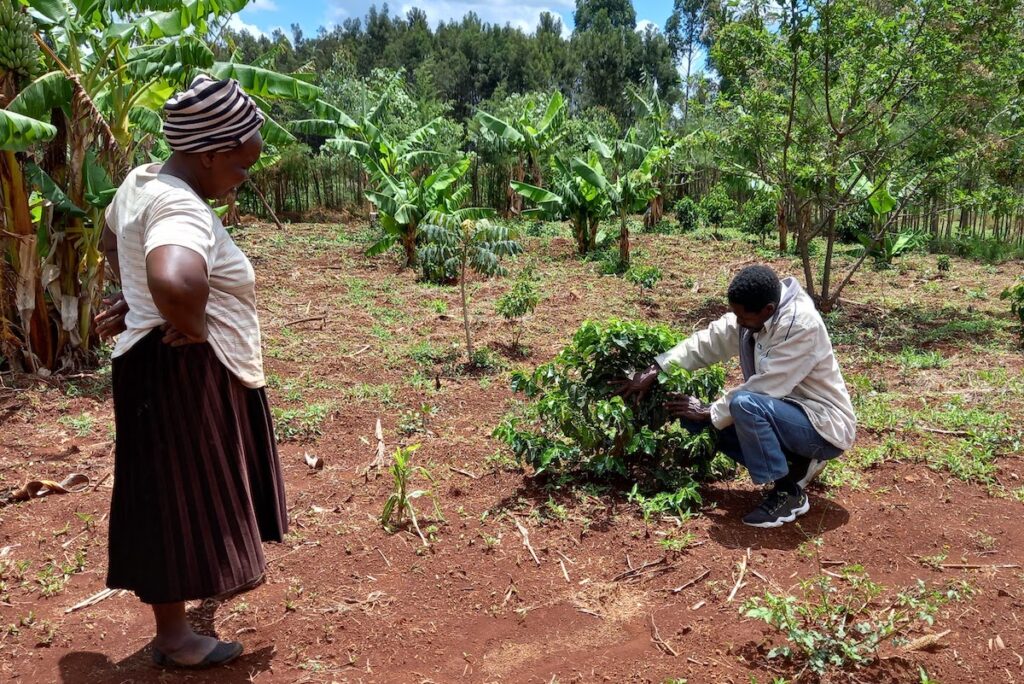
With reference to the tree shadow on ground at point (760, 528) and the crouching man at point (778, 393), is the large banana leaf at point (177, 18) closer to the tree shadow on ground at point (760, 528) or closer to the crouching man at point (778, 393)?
the crouching man at point (778, 393)

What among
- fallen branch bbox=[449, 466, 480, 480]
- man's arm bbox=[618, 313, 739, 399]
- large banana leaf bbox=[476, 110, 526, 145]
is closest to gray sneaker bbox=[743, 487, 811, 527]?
man's arm bbox=[618, 313, 739, 399]

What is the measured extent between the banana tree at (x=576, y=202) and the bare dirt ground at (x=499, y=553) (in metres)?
6.99

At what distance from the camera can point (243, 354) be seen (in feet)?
8.27

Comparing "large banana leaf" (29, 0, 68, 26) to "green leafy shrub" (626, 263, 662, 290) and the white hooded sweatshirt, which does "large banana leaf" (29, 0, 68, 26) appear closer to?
the white hooded sweatshirt

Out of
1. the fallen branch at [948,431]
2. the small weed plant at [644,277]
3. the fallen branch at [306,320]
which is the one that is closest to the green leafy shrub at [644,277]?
the small weed plant at [644,277]

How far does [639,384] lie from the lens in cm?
393

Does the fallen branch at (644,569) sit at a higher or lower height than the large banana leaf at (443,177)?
lower

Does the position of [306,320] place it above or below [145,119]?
below

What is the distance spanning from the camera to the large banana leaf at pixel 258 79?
20.9 ft

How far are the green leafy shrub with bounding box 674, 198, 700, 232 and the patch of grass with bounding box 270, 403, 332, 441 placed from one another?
13096 millimetres

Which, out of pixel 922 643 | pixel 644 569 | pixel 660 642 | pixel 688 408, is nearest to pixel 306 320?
pixel 688 408

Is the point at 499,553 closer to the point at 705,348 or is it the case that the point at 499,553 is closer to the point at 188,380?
the point at 705,348

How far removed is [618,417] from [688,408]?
0.36 metres

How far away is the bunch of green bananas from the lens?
17.5 feet
